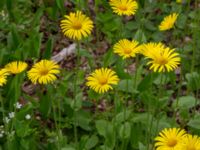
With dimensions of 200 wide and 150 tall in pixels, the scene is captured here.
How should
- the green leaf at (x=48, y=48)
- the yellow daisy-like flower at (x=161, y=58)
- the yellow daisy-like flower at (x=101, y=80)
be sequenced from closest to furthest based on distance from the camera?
the yellow daisy-like flower at (x=161, y=58) → the yellow daisy-like flower at (x=101, y=80) → the green leaf at (x=48, y=48)

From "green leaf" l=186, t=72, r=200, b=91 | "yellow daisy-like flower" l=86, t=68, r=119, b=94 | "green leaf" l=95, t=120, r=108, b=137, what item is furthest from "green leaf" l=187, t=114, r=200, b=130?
"yellow daisy-like flower" l=86, t=68, r=119, b=94

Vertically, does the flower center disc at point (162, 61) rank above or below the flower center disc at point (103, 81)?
above

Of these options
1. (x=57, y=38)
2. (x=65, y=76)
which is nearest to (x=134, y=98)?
(x=65, y=76)

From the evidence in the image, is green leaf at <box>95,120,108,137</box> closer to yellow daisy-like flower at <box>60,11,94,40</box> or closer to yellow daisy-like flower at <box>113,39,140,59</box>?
yellow daisy-like flower at <box>113,39,140,59</box>

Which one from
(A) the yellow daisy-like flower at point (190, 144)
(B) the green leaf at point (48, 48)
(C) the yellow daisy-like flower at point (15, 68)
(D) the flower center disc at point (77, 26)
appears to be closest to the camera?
(A) the yellow daisy-like flower at point (190, 144)

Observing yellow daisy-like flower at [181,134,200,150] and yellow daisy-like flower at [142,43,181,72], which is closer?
yellow daisy-like flower at [181,134,200,150]

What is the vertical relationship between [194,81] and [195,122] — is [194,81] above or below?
above

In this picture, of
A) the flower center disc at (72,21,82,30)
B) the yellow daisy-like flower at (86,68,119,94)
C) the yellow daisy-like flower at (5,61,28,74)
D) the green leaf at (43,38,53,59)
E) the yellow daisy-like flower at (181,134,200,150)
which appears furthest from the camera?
the green leaf at (43,38,53,59)

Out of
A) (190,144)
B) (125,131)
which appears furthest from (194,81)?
(190,144)

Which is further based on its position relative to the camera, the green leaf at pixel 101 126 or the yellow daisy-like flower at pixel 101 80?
the green leaf at pixel 101 126

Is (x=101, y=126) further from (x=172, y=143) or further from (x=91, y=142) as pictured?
(x=172, y=143)

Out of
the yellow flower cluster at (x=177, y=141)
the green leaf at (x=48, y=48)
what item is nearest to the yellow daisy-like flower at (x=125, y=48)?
the yellow flower cluster at (x=177, y=141)

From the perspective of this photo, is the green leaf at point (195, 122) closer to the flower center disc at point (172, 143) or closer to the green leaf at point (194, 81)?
the green leaf at point (194, 81)
